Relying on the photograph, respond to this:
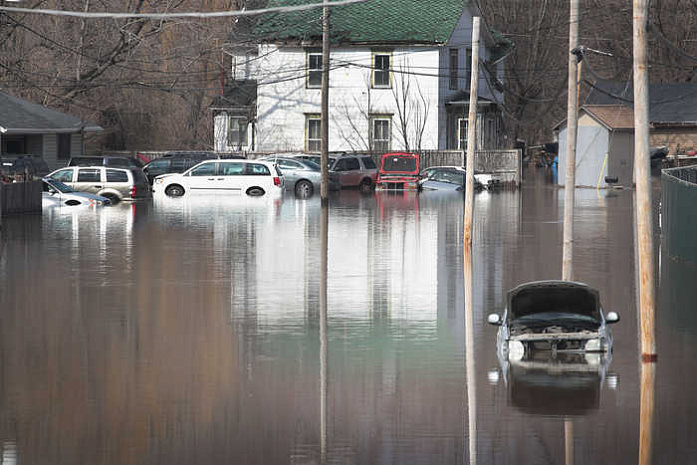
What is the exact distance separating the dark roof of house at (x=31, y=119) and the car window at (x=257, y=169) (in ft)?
36.5

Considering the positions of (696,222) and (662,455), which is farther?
(696,222)

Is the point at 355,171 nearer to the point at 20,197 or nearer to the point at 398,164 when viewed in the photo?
the point at 398,164

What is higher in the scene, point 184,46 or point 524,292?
point 184,46

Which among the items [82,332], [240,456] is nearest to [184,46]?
[82,332]

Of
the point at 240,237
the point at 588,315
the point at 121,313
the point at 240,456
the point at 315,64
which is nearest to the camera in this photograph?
the point at 240,456

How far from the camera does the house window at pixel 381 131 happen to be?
6374cm

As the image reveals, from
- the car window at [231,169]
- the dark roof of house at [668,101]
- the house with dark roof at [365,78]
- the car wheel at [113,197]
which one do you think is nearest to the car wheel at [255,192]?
the car window at [231,169]

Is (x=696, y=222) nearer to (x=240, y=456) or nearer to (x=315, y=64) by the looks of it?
(x=240, y=456)

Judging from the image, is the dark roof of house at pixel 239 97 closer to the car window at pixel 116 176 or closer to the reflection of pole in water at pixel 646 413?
the car window at pixel 116 176

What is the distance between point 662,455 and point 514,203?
38.2 m

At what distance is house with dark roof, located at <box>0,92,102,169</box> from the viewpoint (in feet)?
183

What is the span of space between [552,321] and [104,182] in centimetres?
3459

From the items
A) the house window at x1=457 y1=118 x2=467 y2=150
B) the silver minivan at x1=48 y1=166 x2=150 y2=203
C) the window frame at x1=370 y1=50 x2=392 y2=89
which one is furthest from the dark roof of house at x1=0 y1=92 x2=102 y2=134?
the house window at x1=457 y1=118 x2=467 y2=150

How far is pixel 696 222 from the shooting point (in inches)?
917
